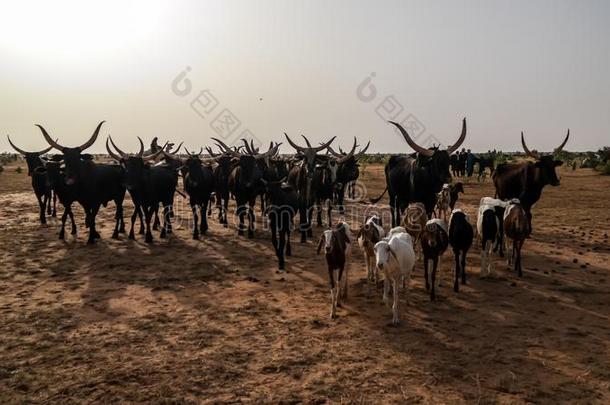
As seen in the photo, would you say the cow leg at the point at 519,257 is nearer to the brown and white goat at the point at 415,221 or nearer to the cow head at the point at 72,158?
the brown and white goat at the point at 415,221

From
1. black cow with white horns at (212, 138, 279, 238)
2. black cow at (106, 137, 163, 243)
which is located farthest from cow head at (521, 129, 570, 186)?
Result: black cow at (106, 137, 163, 243)

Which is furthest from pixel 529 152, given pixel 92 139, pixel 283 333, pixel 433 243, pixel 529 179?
pixel 92 139

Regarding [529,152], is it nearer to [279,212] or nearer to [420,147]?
[420,147]

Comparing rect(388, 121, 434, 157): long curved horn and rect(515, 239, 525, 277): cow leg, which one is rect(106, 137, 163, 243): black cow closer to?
rect(388, 121, 434, 157): long curved horn

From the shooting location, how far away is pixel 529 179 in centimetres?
1071

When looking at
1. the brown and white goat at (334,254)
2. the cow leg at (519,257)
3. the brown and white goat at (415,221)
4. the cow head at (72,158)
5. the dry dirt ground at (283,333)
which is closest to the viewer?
the dry dirt ground at (283,333)

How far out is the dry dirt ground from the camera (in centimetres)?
462

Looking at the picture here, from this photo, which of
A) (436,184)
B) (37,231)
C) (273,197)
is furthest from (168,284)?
(37,231)

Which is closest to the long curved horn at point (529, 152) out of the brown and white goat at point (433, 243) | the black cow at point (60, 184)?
the brown and white goat at point (433, 243)

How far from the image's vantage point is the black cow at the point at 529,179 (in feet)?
34.2

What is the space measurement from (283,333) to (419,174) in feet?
19.7

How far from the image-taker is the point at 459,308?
698 centimetres

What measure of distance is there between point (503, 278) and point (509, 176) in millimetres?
3929

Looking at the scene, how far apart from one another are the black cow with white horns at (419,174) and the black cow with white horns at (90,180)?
772cm
